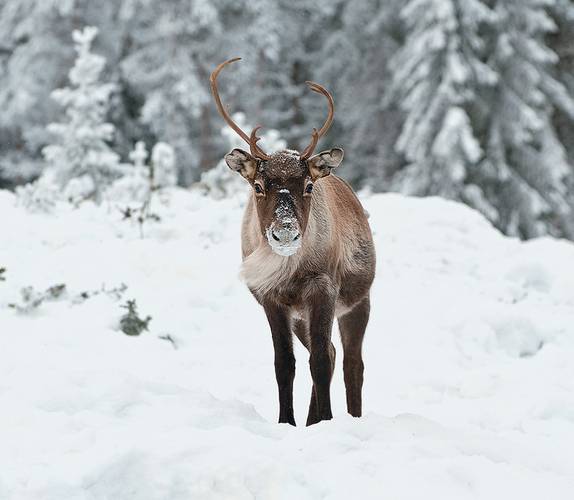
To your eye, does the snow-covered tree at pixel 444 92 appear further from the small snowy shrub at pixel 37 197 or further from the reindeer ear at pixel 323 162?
the reindeer ear at pixel 323 162

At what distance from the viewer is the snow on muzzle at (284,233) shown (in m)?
4.07

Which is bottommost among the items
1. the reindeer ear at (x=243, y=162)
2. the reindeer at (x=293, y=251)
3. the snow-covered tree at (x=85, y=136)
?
the snow-covered tree at (x=85, y=136)

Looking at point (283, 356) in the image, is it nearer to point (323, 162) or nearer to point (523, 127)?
point (323, 162)

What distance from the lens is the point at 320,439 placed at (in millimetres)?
3561

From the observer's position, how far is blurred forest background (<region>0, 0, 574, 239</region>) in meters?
17.6

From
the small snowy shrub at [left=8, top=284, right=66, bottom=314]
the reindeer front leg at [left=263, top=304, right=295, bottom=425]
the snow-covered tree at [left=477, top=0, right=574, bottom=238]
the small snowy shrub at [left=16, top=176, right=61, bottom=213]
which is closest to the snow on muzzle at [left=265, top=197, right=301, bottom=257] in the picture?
the reindeer front leg at [left=263, top=304, right=295, bottom=425]

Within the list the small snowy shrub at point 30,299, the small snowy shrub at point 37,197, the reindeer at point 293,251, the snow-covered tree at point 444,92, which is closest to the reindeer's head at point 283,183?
the reindeer at point 293,251

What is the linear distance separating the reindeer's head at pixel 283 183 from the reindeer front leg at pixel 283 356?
46 cm

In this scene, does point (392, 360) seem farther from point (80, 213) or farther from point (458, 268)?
point (80, 213)

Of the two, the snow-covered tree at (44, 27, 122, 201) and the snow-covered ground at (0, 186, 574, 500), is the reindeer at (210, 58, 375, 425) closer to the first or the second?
the snow-covered ground at (0, 186, 574, 500)

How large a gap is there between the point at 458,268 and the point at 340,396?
3540 mm

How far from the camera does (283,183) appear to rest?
431 centimetres

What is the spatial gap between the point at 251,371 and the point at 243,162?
2.03 m

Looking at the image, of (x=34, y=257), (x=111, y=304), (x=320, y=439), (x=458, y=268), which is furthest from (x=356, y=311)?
(x=458, y=268)
